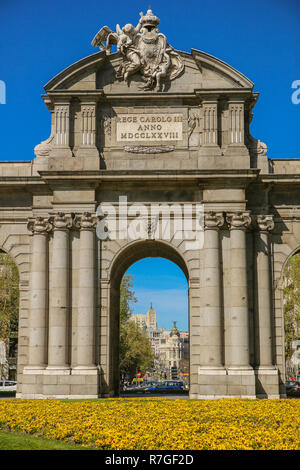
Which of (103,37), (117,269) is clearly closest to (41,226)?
(117,269)

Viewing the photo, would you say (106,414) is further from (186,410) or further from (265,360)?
(265,360)

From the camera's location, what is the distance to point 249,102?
105 ft

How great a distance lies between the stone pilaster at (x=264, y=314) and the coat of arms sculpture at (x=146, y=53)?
8.67 meters

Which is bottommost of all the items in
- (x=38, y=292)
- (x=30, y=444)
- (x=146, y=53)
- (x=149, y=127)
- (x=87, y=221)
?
(x=30, y=444)

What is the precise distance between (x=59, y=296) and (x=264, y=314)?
32.7 feet

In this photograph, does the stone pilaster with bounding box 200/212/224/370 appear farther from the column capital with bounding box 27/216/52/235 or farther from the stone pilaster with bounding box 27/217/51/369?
the column capital with bounding box 27/216/52/235

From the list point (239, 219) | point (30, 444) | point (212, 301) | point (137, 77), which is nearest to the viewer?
point (30, 444)

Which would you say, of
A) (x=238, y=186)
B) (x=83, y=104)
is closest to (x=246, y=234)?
(x=238, y=186)

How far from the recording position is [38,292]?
30.9 metres

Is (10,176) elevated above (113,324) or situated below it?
above

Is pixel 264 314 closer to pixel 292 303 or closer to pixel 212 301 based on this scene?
pixel 212 301

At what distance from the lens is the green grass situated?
16.6m

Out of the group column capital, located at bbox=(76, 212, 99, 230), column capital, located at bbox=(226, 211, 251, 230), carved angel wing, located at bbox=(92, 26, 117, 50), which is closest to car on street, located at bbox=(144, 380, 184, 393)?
column capital, located at bbox=(226, 211, 251, 230)
